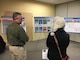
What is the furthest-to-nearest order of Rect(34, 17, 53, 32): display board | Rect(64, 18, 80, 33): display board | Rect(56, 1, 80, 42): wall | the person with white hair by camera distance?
Rect(56, 1, 80, 42): wall
Rect(34, 17, 53, 32): display board
Rect(64, 18, 80, 33): display board
the person with white hair

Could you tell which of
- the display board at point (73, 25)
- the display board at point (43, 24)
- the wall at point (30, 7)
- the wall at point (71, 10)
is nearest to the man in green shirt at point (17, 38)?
the display board at point (43, 24)

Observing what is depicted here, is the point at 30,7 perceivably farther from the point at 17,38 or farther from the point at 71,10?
the point at 17,38

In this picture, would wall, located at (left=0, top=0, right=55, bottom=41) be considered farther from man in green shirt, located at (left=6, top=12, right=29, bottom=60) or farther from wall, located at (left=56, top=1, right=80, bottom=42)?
man in green shirt, located at (left=6, top=12, right=29, bottom=60)

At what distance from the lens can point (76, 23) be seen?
7.00 meters

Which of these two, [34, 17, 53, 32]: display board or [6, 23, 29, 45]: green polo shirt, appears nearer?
[6, 23, 29, 45]: green polo shirt

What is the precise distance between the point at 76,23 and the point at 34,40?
9.30ft

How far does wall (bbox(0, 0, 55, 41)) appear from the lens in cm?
789

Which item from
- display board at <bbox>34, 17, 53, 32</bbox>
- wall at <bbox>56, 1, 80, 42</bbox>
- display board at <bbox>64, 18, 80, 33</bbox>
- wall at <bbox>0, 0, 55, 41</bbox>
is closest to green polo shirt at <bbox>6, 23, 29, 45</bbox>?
display board at <bbox>34, 17, 53, 32</bbox>

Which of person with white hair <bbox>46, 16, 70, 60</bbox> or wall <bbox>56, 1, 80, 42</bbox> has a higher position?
→ wall <bbox>56, 1, 80, 42</bbox>

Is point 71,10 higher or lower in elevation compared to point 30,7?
lower

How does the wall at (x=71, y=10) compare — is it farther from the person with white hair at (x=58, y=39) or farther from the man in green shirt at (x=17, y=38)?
the person with white hair at (x=58, y=39)

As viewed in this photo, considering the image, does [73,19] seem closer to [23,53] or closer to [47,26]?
[47,26]

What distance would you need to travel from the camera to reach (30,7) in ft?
28.2

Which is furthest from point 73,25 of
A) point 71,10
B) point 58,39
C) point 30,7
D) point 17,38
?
point 58,39
